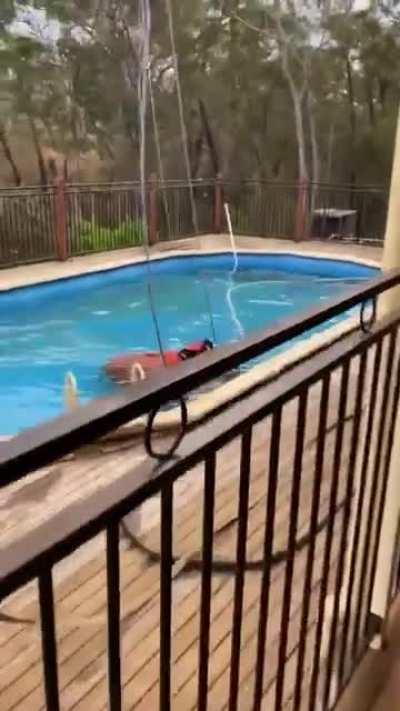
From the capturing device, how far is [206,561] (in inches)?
31.4

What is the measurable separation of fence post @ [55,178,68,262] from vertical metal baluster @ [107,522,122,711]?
30.2ft

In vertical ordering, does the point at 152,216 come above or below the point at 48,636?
below

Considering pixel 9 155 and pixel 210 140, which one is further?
pixel 210 140

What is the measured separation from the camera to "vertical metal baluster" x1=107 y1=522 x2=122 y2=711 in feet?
2.00

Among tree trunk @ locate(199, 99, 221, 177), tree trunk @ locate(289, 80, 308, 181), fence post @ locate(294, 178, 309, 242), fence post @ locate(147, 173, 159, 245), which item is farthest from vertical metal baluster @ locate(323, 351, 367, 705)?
tree trunk @ locate(199, 99, 221, 177)

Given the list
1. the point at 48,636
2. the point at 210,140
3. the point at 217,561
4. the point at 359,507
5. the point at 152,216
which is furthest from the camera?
the point at 210,140

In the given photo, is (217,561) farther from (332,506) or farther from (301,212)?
(301,212)

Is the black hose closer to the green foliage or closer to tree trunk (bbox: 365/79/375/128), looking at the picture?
the green foliage

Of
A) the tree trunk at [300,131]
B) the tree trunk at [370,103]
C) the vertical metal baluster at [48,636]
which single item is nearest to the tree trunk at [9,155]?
the tree trunk at [300,131]

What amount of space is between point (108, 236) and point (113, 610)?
10253 millimetres

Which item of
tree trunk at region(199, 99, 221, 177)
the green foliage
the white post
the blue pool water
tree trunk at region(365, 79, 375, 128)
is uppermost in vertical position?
tree trunk at region(365, 79, 375, 128)

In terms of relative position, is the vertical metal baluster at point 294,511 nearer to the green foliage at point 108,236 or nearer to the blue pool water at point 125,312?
the blue pool water at point 125,312

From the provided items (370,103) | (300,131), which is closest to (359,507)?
(370,103)

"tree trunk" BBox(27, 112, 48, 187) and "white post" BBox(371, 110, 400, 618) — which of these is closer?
"white post" BBox(371, 110, 400, 618)
